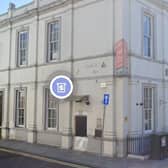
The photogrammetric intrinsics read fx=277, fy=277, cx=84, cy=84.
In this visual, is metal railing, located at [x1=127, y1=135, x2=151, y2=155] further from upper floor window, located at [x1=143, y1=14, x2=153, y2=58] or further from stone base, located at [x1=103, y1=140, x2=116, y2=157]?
upper floor window, located at [x1=143, y1=14, x2=153, y2=58]

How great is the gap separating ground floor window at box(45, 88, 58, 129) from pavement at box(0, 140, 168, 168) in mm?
1303

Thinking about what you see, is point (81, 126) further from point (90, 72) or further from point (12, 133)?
point (12, 133)

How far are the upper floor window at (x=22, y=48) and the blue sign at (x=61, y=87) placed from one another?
3.49 m

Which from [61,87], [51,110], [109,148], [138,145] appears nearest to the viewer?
[109,148]

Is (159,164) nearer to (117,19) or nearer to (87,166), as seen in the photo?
(87,166)

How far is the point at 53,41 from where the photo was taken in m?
16.2

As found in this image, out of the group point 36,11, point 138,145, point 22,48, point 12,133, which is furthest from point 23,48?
point 138,145

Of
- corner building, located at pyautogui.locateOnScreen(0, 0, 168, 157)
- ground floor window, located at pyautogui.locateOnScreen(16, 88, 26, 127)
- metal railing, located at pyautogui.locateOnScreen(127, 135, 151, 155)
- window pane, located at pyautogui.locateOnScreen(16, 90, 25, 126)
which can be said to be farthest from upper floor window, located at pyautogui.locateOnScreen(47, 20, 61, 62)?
metal railing, located at pyautogui.locateOnScreen(127, 135, 151, 155)

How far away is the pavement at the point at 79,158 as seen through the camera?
10.9 meters

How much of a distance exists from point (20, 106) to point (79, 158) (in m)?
7.20

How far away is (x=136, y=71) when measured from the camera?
1332cm

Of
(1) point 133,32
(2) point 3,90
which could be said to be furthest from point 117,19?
(2) point 3,90

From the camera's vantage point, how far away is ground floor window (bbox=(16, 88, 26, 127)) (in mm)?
17498

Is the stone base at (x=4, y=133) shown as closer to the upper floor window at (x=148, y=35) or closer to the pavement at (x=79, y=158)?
the pavement at (x=79, y=158)
